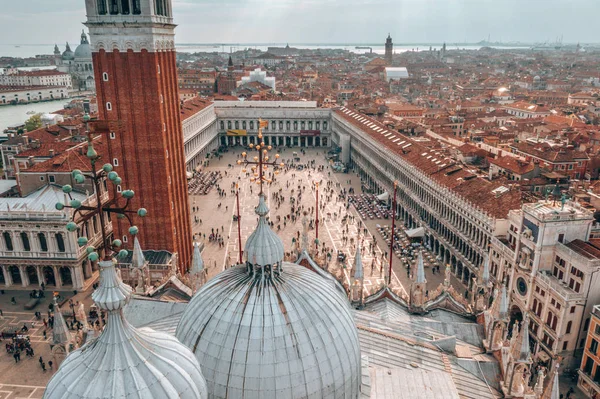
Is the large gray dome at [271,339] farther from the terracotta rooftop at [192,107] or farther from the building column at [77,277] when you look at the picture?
the terracotta rooftop at [192,107]

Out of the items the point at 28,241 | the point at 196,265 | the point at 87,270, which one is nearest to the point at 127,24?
the point at 196,265

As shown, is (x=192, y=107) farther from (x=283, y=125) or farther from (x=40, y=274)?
(x=40, y=274)

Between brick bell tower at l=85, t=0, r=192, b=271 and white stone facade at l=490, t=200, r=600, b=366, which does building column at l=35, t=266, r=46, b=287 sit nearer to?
brick bell tower at l=85, t=0, r=192, b=271

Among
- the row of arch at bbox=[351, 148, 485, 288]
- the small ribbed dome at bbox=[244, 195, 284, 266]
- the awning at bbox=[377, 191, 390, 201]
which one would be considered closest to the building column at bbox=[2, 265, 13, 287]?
the small ribbed dome at bbox=[244, 195, 284, 266]

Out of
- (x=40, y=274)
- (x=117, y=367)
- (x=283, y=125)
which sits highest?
(x=117, y=367)

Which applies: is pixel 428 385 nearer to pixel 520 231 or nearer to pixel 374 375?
pixel 374 375

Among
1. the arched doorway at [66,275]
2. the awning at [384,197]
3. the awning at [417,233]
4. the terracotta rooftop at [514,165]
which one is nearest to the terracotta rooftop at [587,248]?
the awning at [417,233]

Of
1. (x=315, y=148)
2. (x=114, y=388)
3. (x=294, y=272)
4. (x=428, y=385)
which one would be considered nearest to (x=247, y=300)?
(x=294, y=272)
